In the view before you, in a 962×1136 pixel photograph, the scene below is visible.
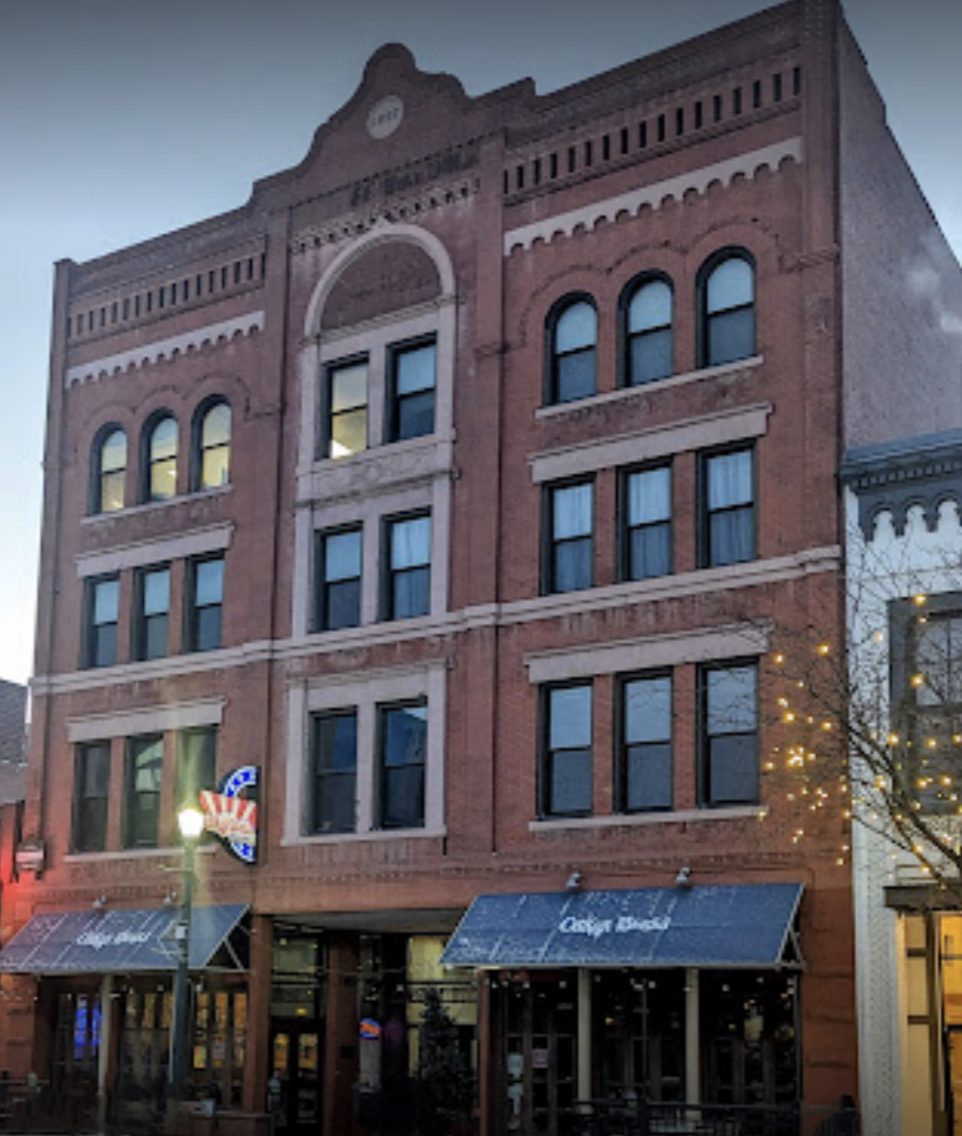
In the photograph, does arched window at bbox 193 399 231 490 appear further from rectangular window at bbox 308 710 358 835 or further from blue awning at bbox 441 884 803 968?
blue awning at bbox 441 884 803 968

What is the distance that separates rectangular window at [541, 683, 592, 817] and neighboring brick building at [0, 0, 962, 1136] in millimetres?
63

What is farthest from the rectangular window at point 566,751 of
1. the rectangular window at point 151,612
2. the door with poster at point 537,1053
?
the rectangular window at point 151,612

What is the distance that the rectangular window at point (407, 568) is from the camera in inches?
1268

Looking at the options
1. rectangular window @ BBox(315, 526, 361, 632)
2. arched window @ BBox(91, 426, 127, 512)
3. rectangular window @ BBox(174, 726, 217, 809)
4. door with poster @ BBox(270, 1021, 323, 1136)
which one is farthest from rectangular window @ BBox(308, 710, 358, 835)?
arched window @ BBox(91, 426, 127, 512)

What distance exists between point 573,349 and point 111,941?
13.9 metres

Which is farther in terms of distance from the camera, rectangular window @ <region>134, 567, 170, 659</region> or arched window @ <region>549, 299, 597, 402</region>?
rectangular window @ <region>134, 567, 170, 659</region>

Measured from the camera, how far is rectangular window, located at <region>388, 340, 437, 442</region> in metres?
32.9

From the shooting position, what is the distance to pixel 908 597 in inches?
1032

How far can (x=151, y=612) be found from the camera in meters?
36.2

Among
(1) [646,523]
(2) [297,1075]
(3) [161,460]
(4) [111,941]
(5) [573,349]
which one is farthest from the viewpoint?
(3) [161,460]

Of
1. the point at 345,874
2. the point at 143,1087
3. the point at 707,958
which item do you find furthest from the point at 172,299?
the point at 707,958

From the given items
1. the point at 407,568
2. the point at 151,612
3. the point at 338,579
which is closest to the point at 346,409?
the point at 338,579

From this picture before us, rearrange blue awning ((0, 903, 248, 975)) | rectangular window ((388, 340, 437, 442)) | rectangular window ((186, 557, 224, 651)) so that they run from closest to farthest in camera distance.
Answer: blue awning ((0, 903, 248, 975))
rectangular window ((388, 340, 437, 442))
rectangular window ((186, 557, 224, 651))

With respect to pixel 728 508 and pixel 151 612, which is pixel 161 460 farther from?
pixel 728 508
